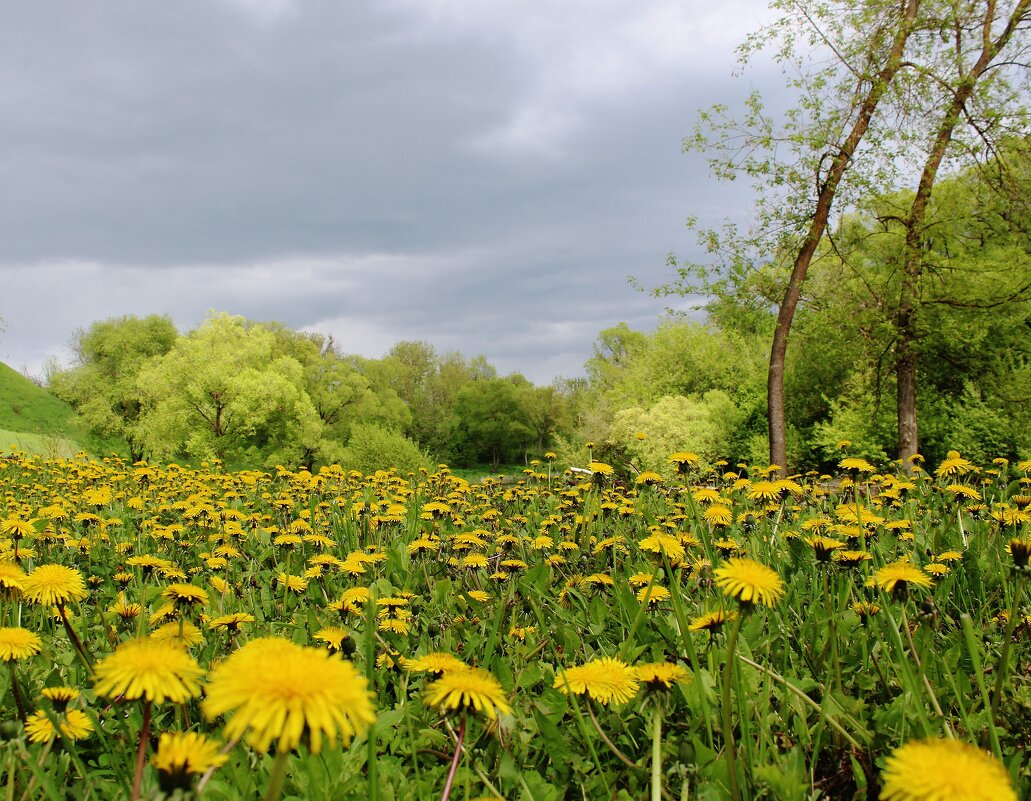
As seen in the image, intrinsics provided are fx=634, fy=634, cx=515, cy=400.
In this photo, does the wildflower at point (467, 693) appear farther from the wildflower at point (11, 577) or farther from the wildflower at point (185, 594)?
the wildflower at point (11, 577)

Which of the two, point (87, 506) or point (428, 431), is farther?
point (428, 431)

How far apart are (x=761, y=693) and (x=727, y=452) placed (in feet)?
71.8

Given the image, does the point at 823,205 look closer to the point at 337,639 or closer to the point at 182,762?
the point at 337,639

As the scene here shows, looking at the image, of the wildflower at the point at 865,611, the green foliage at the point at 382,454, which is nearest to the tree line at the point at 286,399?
the green foliage at the point at 382,454

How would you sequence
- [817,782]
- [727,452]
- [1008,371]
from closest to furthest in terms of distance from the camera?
[817,782]
[1008,371]
[727,452]

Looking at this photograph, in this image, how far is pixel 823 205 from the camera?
1268 centimetres

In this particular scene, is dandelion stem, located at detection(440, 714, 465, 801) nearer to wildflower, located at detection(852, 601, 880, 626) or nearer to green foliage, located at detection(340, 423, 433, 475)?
wildflower, located at detection(852, 601, 880, 626)

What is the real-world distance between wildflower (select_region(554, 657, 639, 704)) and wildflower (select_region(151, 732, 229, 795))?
2.22 feet

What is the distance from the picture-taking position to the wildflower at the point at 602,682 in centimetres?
128

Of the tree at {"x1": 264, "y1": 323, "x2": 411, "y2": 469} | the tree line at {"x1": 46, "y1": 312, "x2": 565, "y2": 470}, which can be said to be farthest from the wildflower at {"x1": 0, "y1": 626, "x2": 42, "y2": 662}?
the tree at {"x1": 264, "y1": 323, "x2": 411, "y2": 469}

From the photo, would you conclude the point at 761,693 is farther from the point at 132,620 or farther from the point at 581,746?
the point at 132,620

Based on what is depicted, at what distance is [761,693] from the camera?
1.64 m

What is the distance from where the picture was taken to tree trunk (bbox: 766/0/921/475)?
12328mm

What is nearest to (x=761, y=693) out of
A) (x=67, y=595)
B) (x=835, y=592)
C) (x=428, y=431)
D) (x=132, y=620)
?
(x=835, y=592)
